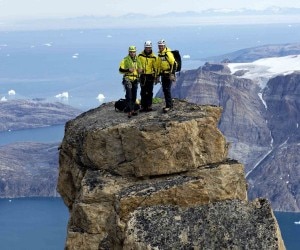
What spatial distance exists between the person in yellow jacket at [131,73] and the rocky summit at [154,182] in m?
0.47

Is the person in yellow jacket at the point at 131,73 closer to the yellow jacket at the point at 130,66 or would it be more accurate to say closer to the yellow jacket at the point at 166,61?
the yellow jacket at the point at 130,66

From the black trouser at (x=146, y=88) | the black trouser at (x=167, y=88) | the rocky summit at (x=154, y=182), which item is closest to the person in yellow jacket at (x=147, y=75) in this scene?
the black trouser at (x=146, y=88)

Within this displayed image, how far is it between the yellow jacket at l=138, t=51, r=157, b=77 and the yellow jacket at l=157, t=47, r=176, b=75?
0.20 meters

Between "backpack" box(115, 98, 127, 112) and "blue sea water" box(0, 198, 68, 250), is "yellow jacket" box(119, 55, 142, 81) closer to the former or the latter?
"backpack" box(115, 98, 127, 112)

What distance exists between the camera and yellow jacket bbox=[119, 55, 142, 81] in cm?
1661

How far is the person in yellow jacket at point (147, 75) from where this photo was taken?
1678 cm

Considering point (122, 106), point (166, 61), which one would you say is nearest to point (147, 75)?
point (166, 61)

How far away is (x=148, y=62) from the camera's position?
16.9 metres

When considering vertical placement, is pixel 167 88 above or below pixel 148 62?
below

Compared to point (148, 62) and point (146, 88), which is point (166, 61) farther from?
point (146, 88)

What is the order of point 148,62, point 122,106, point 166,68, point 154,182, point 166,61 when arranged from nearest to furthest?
point 154,182 < point 166,61 < point 166,68 < point 148,62 < point 122,106

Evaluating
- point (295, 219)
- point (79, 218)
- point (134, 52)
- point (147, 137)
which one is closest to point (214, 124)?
point (147, 137)

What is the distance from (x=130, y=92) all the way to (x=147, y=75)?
71 cm

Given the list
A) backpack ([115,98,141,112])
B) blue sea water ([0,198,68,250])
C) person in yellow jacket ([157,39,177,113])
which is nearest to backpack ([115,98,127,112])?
backpack ([115,98,141,112])
